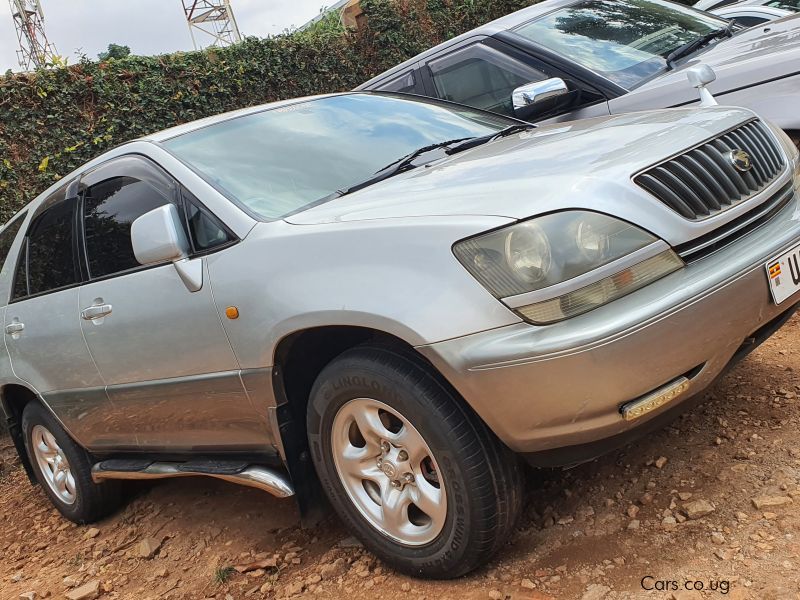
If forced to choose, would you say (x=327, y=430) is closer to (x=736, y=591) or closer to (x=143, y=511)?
(x=736, y=591)

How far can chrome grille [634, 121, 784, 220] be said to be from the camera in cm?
225

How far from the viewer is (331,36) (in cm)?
995

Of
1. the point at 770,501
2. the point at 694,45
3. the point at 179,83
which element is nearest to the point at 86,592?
the point at 770,501

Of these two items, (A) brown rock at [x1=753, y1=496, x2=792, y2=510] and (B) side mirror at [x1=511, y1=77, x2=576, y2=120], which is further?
(B) side mirror at [x1=511, y1=77, x2=576, y2=120]

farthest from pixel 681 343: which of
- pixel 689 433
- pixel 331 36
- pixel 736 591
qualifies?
pixel 331 36

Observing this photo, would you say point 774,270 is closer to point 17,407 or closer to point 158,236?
point 158,236

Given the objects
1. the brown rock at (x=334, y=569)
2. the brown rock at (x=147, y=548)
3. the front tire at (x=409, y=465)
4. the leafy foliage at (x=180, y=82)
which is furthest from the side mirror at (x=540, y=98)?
the leafy foliage at (x=180, y=82)

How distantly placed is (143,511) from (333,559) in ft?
5.55

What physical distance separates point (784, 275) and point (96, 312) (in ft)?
8.43

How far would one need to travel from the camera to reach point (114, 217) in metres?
3.31

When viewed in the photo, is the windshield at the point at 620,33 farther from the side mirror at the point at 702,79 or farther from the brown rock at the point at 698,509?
the brown rock at the point at 698,509

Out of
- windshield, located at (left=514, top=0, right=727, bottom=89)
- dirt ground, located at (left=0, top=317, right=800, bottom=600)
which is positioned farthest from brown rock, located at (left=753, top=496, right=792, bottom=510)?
windshield, located at (left=514, top=0, right=727, bottom=89)

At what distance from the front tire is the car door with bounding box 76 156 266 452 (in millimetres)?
383

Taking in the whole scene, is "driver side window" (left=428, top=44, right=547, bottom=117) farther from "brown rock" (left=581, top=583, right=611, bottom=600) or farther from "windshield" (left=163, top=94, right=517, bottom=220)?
"brown rock" (left=581, top=583, right=611, bottom=600)
